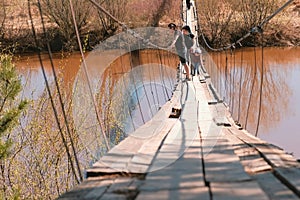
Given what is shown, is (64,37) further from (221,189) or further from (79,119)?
(221,189)

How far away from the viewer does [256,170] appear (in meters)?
1.40

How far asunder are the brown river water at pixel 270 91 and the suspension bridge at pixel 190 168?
3686mm

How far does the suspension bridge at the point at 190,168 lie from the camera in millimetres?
1208

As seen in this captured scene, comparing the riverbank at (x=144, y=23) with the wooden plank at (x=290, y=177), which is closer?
the wooden plank at (x=290, y=177)

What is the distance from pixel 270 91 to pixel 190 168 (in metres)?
8.82

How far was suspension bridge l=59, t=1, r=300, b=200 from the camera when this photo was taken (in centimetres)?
121

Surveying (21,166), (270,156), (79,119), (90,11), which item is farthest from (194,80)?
(90,11)

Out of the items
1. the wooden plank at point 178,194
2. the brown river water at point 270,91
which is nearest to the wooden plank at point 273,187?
the wooden plank at point 178,194

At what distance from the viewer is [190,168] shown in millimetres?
1466

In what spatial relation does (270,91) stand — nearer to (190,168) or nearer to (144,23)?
(144,23)

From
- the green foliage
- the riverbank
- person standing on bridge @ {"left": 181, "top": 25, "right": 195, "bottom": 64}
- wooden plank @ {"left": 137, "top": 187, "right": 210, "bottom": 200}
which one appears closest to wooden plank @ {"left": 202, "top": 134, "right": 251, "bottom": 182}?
wooden plank @ {"left": 137, "top": 187, "right": 210, "bottom": 200}

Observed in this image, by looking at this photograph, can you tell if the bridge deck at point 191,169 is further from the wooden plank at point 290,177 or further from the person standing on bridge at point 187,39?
the person standing on bridge at point 187,39

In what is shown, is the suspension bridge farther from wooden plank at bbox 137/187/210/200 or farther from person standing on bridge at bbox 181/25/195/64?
person standing on bridge at bbox 181/25/195/64

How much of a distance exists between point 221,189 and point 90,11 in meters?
15.1
